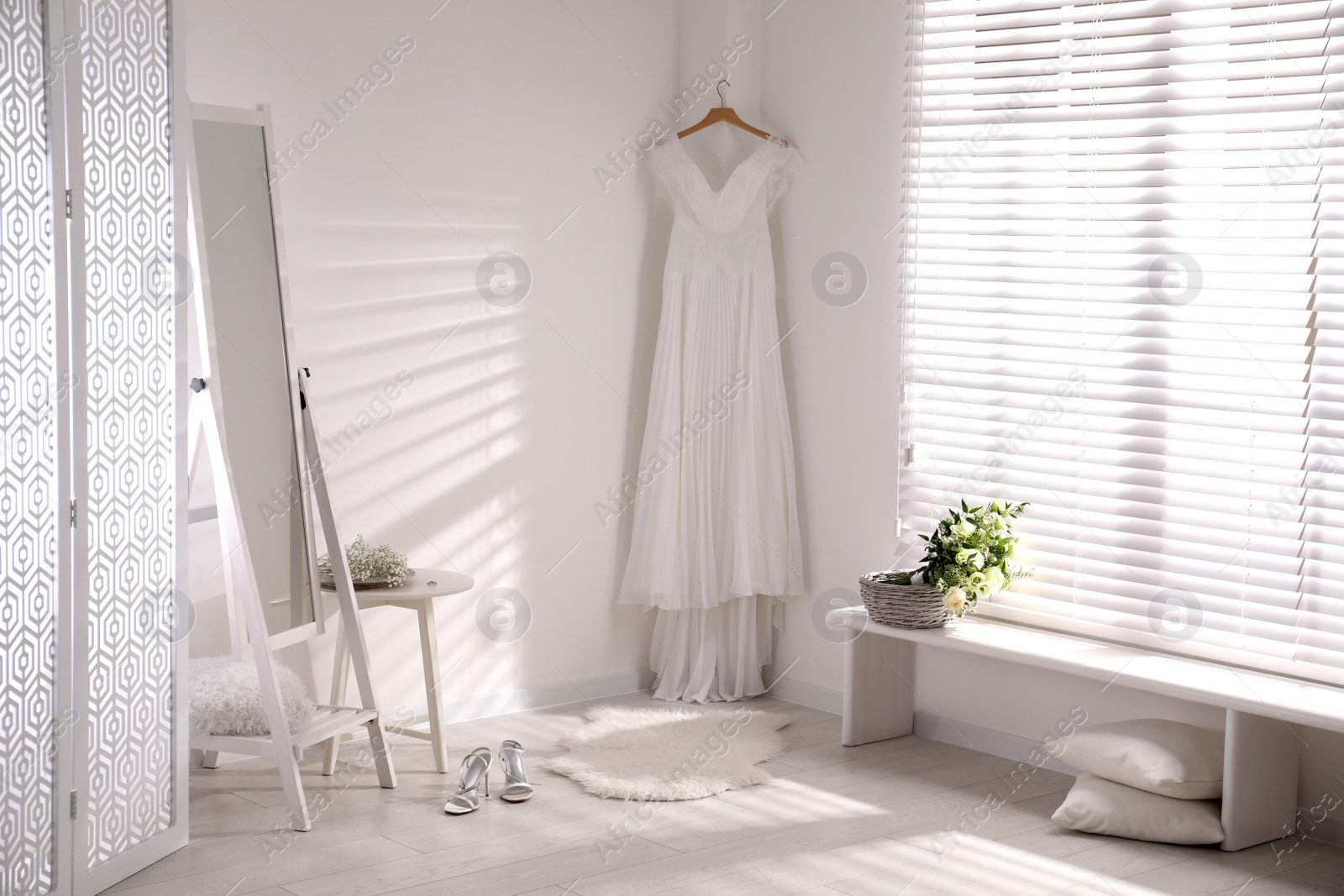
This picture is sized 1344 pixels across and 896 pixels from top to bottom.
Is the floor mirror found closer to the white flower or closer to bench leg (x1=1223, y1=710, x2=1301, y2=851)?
the white flower

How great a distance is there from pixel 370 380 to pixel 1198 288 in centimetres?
267

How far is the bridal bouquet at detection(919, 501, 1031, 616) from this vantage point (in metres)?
3.90

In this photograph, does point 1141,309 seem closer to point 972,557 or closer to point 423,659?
point 972,557

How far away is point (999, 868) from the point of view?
10.1ft

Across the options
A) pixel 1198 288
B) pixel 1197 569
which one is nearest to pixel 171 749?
pixel 1197 569

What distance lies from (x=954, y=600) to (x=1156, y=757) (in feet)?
2.58

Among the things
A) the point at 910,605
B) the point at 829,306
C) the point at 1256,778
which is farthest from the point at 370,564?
the point at 1256,778

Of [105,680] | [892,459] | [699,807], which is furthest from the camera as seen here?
[892,459]

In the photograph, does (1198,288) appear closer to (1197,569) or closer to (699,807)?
(1197,569)

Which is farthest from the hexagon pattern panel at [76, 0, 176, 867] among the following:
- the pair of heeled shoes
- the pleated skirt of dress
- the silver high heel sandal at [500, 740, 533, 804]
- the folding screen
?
the pleated skirt of dress

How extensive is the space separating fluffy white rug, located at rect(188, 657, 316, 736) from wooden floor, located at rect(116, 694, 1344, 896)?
25 centimetres

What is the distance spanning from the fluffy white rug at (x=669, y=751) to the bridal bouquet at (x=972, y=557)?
0.81 m

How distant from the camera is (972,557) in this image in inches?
154

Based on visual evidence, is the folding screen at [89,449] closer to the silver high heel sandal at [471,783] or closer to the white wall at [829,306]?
the silver high heel sandal at [471,783]
